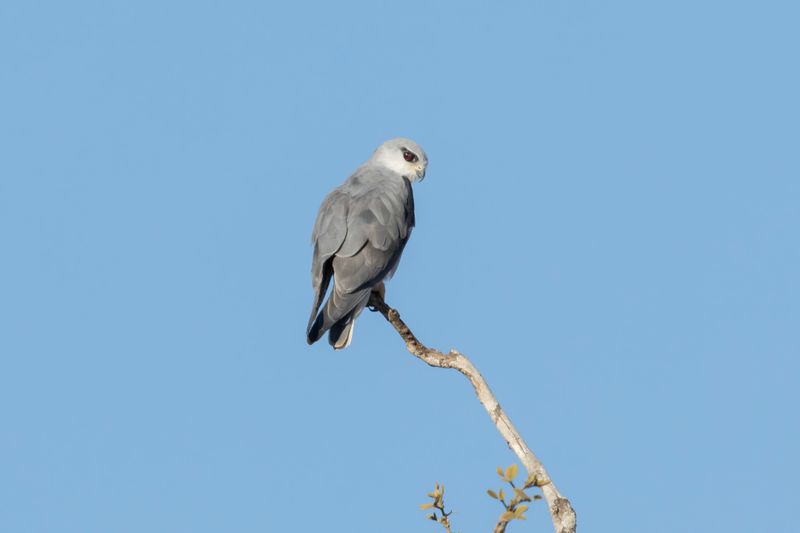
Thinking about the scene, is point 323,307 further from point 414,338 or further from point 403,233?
point 414,338

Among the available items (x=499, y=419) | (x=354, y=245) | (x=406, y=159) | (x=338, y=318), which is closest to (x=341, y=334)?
(x=338, y=318)

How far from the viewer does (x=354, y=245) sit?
816cm

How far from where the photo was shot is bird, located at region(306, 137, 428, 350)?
7805mm

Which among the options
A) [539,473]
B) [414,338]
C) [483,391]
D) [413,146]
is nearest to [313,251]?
[413,146]

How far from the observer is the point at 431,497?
4.07 m

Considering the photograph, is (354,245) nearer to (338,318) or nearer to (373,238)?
(373,238)

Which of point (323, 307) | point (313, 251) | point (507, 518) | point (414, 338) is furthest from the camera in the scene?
point (313, 251)

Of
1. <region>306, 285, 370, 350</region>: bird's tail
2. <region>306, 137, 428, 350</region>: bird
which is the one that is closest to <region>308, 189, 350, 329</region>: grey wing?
<region>306, 137, 428, 350</region>: bird

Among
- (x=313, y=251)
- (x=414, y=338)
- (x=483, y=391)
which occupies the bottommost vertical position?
(x=483, y=391)

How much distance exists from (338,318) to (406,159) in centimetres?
221

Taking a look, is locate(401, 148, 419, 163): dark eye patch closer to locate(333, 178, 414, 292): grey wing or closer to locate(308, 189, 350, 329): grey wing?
locate(333, 178, 414, 292): grey wing

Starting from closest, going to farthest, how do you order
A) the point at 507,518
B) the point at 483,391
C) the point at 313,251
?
the point at 507,518 → the point at 483,391 → the point at 313,251

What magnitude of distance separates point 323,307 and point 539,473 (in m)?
3.67

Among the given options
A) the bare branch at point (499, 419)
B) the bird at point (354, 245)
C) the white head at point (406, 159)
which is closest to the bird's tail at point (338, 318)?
the bird at point (354, 245)
